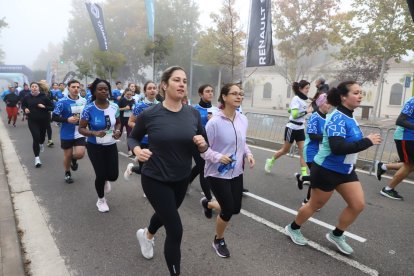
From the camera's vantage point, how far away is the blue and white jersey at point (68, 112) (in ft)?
19.2

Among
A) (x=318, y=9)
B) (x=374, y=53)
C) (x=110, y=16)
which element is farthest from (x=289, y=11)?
(x=110, y=16)

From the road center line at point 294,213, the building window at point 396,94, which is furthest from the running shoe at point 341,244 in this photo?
the building window at point 396,94

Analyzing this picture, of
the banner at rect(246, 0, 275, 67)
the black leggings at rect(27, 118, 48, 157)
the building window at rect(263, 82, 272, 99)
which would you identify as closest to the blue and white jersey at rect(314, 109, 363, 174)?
the black leggings at rect(27, 118, 48, 157)

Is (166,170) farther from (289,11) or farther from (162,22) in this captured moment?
(162,22)

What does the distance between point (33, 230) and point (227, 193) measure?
266 centimetres

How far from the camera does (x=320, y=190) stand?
3.50m

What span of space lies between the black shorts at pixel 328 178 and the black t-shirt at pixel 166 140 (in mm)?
1532

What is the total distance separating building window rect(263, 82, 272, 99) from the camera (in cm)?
4490

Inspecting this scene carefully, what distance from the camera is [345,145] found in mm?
3137

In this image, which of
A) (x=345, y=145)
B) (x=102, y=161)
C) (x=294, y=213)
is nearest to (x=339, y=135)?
(x=345, y=145)

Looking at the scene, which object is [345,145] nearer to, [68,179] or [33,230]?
[33,230]

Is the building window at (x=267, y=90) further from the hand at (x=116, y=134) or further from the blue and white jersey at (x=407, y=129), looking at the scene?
the hand at (x=116, y=134)

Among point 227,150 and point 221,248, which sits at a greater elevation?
point 227,150

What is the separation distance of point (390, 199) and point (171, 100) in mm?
4592
